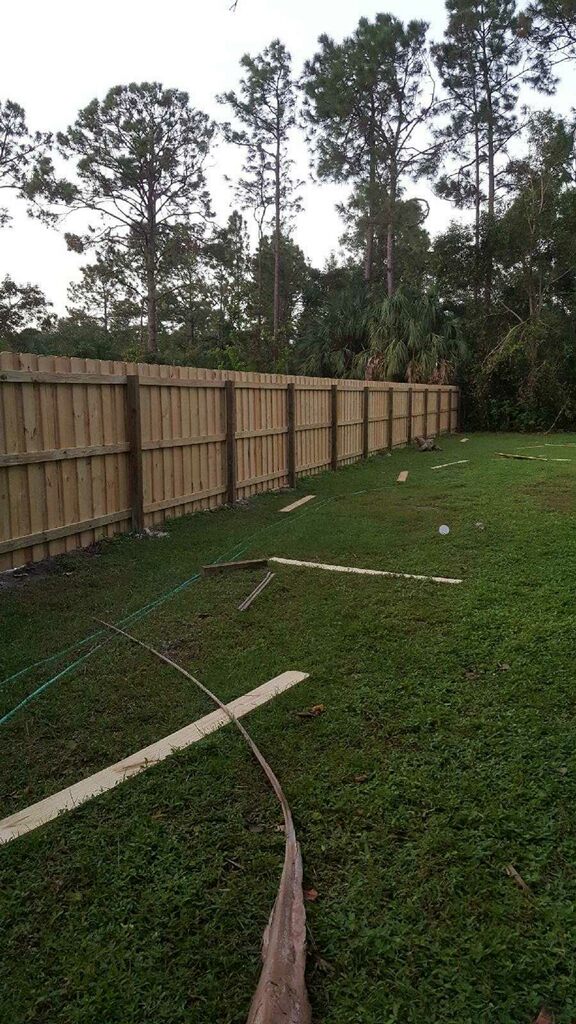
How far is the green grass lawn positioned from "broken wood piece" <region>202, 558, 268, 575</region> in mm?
363

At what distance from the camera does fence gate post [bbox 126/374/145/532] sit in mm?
6070

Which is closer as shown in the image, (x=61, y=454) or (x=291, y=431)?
(x=61, y=454)

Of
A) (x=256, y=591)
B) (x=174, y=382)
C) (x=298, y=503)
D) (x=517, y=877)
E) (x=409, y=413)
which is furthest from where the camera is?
(x=409, y=413)

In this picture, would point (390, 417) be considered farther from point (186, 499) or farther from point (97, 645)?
point (97, 645)

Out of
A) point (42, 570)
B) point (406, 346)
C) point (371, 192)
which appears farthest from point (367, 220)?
point (42, 570)

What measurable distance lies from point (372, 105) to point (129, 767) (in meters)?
29.9

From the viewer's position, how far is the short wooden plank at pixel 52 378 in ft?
15.3

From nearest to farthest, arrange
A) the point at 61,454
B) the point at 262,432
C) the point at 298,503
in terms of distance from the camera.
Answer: the point at 61,454 < the point at 298,503 < the point at 262,432

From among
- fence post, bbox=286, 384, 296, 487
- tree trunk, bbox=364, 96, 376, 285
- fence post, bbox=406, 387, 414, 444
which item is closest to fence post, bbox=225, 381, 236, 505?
fence post, bbox=286, 384, 296, 487

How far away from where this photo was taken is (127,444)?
608 centimetres

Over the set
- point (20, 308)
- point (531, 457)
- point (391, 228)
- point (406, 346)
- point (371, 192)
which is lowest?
point (531, 457)

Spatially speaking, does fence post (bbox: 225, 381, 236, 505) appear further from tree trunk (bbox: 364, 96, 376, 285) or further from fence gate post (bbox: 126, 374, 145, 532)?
tree trunk (bbox: 364, 96, 376, 285)

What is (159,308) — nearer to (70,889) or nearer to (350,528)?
(350,528)

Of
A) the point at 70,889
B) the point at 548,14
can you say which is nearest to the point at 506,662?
the point at 70,889
